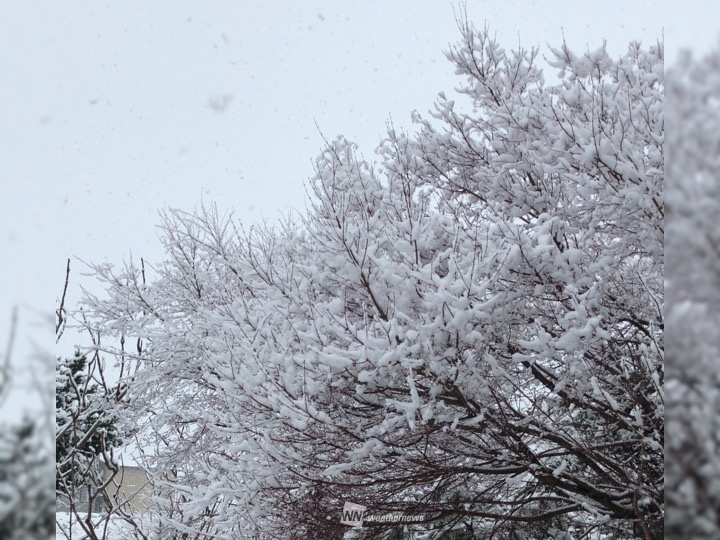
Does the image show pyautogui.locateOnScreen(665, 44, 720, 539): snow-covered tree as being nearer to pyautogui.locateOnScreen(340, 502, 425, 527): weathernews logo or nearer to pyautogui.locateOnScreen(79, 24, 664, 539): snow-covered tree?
pyautogui.locateOnScreen(79, 24, 664, 539): snow-covered tree

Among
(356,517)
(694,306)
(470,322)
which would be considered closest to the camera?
(694,306)

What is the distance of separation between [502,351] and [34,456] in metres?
2.39

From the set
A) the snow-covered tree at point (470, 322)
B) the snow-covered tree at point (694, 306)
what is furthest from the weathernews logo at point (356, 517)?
the snow-covered tree at point (694, 306)

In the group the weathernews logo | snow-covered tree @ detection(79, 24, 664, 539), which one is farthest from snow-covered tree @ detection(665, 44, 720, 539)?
the weathernews logo

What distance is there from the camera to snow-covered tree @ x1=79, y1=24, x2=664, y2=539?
2.59 m

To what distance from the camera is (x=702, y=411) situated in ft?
3.83

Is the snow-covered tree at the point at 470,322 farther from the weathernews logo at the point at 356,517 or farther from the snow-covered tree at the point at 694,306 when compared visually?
the snow-covered tree at the point at 694,306

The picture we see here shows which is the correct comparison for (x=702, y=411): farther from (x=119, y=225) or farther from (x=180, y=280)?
(x=119, y=225)

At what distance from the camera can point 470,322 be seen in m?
2.53

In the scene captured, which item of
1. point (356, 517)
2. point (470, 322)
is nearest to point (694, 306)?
point (470, 322)

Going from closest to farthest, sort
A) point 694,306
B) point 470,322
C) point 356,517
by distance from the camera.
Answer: point 694,306
point 470,322
point 356,517

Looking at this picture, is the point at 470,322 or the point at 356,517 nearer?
the point at 470,322

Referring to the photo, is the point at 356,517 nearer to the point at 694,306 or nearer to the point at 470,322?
the point at 470,322

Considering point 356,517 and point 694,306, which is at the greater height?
point 694,306
